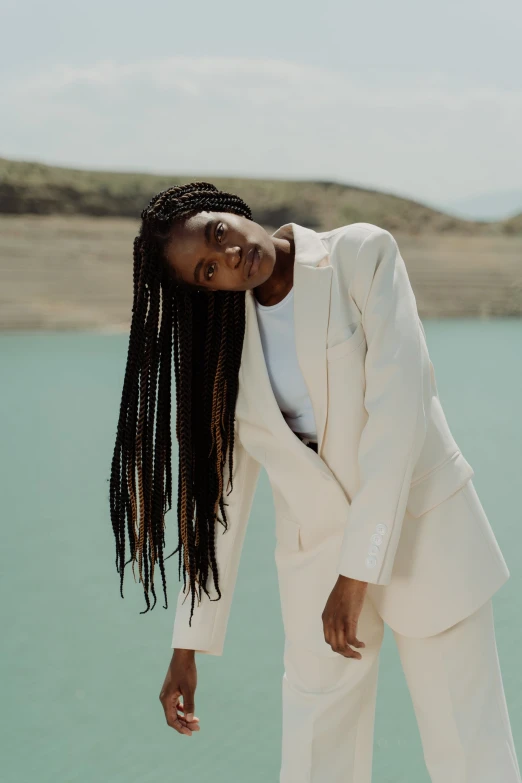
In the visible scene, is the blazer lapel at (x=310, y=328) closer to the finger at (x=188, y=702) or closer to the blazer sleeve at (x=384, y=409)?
the blazer sleeve at (x=384, y=409)

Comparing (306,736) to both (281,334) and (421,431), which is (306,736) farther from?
(281,334)

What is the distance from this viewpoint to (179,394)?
1.65 metres

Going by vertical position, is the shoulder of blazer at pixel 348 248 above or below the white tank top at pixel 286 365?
above

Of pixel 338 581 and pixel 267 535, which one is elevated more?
pixel 338 581

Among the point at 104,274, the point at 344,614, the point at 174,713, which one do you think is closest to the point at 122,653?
the point at 174,713

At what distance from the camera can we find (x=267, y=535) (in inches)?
179

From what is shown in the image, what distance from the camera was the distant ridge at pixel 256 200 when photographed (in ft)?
90.3

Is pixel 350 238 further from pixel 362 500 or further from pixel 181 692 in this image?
pixel 181 692

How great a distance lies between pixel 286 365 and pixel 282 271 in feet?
0.49

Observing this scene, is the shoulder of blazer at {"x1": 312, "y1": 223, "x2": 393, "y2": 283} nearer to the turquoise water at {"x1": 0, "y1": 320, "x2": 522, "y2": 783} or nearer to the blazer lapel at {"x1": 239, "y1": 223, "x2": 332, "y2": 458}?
the blazer lapel at {"x1": 239, "y1": 223, "x2": 332, "y2": 458}

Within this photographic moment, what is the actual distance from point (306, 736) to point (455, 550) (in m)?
0.40

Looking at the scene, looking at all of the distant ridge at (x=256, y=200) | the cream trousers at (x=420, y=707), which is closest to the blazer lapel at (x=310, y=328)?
the cream trousers at (x=420, y=707)

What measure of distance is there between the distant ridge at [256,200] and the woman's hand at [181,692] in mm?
25259

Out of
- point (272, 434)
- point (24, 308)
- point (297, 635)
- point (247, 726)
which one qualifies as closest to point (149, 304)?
point (272, 434)
